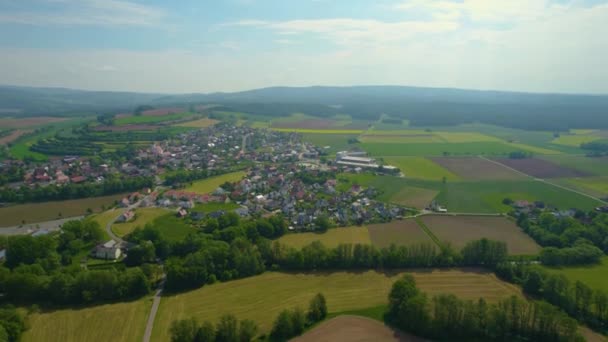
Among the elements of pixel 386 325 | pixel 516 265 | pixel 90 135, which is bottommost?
pixel 386 325

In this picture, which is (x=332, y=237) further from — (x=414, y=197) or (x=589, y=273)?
(x=589, y=273)

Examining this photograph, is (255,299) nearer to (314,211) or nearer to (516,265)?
(314,211)

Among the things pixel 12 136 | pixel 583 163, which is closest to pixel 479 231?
pixel 583 163

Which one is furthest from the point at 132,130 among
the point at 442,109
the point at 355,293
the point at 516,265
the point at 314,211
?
the point at 442,109

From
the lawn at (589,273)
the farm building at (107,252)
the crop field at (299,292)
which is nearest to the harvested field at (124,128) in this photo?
the farm building at (107,252)

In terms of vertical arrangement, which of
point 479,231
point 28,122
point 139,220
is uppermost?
point 28,122
